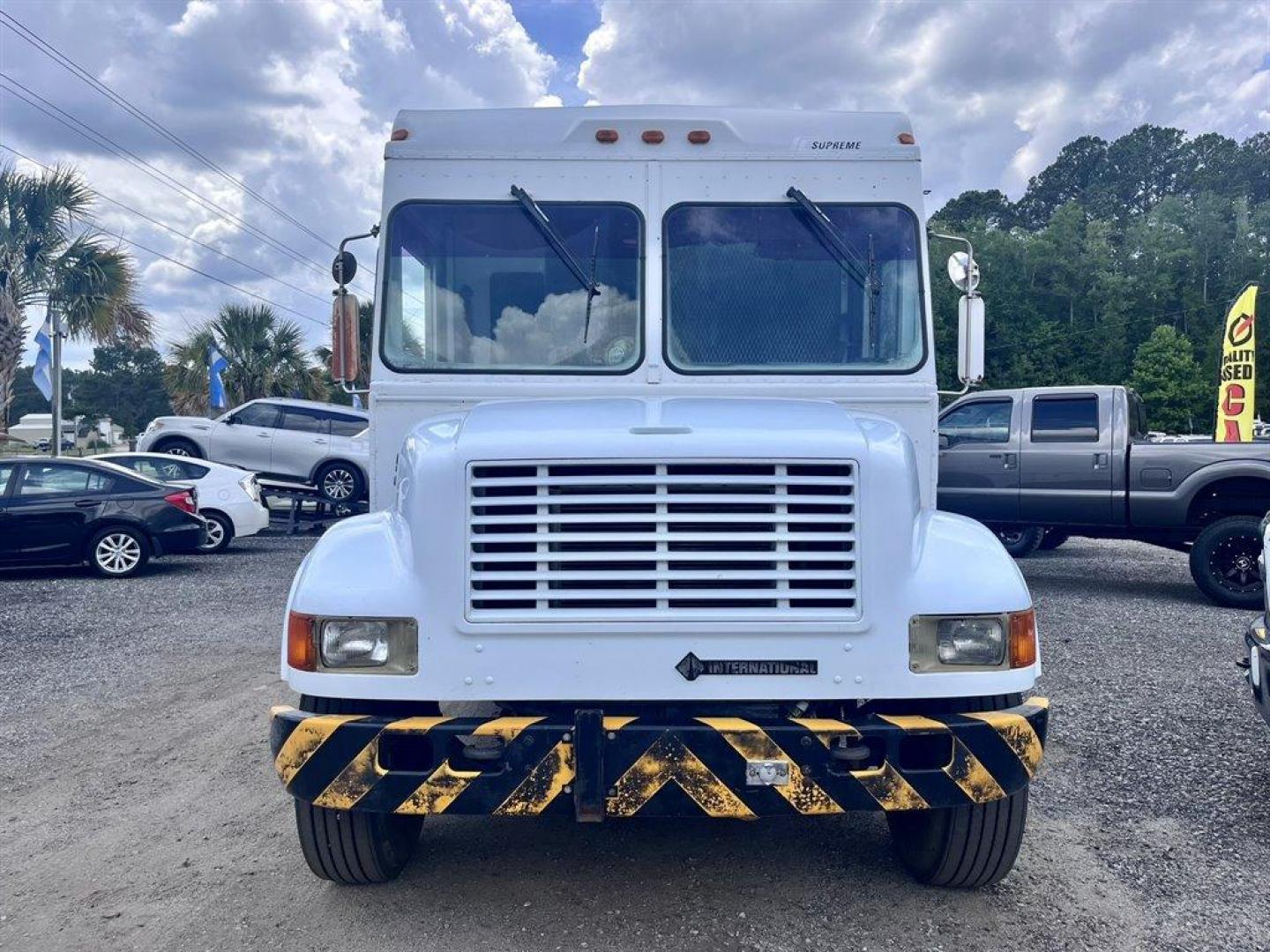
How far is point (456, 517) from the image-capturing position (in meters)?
3.21

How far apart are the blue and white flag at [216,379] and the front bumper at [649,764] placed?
24.6 meters

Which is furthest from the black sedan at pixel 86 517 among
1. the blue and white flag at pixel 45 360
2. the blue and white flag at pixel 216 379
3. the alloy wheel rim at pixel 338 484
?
the blue and white flag at pixel 216 379

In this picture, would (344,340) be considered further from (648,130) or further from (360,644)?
(360,644)

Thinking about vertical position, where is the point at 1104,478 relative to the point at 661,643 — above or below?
above

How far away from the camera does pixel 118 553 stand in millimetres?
12062

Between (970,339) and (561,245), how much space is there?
6.48 ft

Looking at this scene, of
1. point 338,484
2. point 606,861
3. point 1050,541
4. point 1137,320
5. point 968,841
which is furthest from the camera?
point 1137,320

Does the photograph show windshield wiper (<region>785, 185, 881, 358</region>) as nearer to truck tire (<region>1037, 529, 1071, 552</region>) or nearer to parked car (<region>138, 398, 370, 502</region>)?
truck tire (<region>1037, 529, 1071, 552</region>)

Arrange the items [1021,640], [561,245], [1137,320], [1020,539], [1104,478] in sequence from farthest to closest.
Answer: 1. [1137,320]
2. [1020,539]
3. [1104,478]
4. [561,245]
5. [1021,640]

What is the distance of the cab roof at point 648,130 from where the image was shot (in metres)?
4.64

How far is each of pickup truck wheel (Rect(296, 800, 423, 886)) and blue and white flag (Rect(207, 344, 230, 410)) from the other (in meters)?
24.1

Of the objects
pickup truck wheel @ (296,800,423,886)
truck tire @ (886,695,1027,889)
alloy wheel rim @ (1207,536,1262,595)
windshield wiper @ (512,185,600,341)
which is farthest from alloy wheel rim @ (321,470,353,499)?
truck tire @ (886,695,1027,889)

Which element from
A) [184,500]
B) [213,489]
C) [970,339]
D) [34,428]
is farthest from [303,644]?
[34,428]

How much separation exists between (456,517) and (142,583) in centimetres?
980
